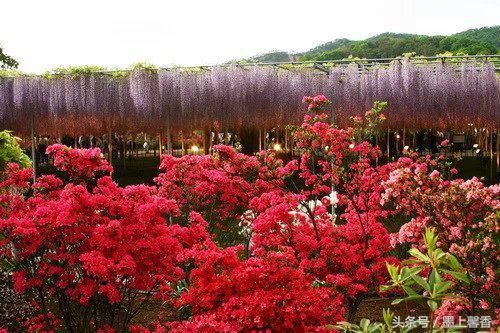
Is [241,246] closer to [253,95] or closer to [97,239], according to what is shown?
[97,239]

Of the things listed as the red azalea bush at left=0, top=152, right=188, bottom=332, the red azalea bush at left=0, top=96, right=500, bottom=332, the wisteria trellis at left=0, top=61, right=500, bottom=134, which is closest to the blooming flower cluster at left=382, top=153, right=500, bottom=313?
the red azalea bush at left=0, top=96, right=500, bottom=332

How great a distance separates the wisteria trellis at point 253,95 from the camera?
979 cm

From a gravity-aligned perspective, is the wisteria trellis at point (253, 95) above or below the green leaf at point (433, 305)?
above

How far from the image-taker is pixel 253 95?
10.2m

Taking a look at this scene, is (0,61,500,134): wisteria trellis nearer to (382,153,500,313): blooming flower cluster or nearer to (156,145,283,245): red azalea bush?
(156,145,283,245): red azalea bush

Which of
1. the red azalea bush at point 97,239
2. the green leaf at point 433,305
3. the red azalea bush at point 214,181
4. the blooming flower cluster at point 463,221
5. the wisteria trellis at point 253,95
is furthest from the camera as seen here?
the wisteria trellis at point 253,95

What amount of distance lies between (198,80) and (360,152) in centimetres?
530

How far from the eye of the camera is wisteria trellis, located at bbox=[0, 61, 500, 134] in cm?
979

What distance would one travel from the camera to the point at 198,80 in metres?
10.1

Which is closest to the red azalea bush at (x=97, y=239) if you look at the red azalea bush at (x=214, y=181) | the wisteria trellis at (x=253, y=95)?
the red azalea bush at (x=214, y=181)

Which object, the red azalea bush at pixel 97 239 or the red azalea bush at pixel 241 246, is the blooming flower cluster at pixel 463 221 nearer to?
the red azalea bush at pixel 241 246

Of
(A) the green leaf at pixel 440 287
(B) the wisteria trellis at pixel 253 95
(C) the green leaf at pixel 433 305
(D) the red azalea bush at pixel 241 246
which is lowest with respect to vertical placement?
(D) the red azalea bush at pixel 241 246

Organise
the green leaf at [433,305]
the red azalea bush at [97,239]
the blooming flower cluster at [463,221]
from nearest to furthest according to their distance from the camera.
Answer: the green leaf at [433,305], the blooming flower cluster at [463,221], the red azalea bush at [97,239]

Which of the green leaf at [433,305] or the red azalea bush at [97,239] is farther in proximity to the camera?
the red azalea bush at [97,239]
